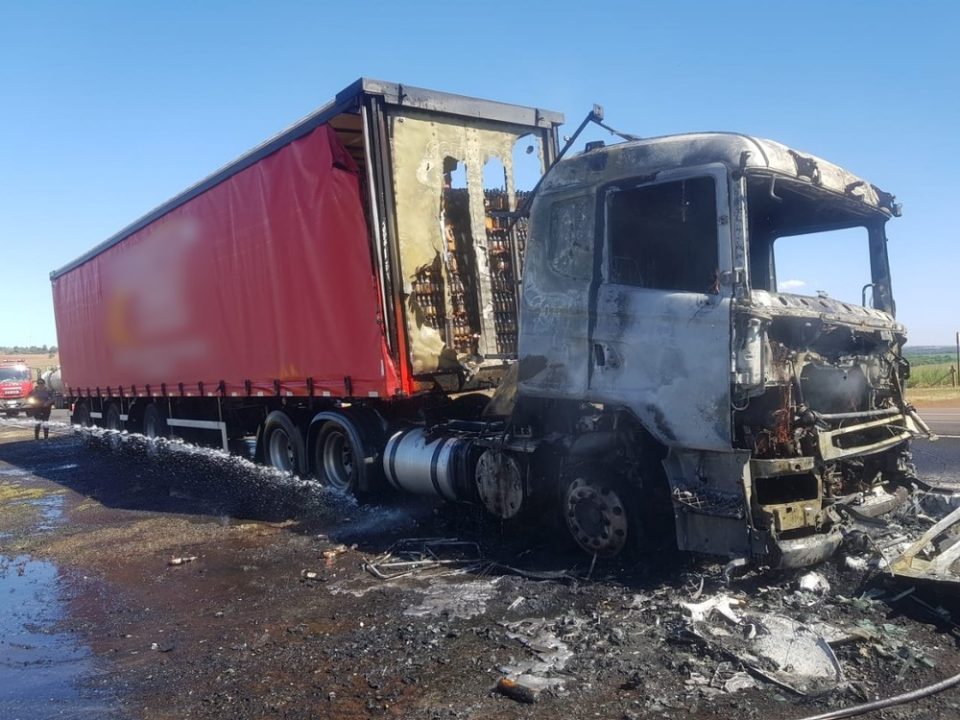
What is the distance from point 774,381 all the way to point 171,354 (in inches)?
385

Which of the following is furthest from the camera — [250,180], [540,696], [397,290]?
[250,180]

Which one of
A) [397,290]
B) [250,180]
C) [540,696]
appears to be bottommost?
[540,696]

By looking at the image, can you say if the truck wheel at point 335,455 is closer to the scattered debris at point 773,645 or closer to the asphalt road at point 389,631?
the asphalt road at point 389,631

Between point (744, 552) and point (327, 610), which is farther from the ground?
point (744, 552)

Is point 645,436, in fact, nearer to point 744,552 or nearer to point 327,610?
point 744,552

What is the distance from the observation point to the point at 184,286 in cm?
1105

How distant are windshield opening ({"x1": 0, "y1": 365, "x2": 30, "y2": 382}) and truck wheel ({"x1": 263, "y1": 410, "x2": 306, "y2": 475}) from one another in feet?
74.8

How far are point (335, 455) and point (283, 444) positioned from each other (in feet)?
4.26

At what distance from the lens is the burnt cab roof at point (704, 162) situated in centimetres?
464

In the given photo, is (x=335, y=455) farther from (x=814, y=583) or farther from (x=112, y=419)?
(x=112, y=419)

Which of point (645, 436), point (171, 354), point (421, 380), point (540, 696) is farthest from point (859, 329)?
point (171, 354)

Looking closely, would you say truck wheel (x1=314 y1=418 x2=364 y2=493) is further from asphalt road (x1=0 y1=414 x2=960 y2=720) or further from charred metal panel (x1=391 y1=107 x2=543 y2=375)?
charred metal panel (x1=391 y1=107 x2=543 y2=375)

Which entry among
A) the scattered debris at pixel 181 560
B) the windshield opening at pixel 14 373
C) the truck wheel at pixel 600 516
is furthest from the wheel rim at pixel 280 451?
the windshield opening at pixel 14 373

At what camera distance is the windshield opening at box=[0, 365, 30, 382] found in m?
27.7
